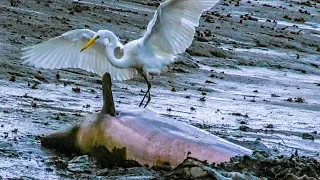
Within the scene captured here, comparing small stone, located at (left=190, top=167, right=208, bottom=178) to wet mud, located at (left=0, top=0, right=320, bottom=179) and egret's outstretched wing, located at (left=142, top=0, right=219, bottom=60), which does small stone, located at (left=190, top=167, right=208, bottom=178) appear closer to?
wet mud, located at (left=0, top=0, right=320, bottom=179)

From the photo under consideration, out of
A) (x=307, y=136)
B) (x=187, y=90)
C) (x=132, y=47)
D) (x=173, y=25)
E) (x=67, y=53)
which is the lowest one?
(x=187, y=90)

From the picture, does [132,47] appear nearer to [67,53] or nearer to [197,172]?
[67,53]

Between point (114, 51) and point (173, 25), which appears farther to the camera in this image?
point (114, 51)

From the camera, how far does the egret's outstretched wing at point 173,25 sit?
1167 centimetres

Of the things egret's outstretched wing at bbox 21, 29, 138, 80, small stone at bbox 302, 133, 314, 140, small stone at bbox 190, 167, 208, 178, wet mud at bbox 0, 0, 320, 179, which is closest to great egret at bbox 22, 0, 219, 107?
egret's outstretched wing at bbox 21, 29, 138, 80

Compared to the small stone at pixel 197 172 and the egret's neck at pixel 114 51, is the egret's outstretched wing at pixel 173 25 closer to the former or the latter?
the egret's neck at pixel 114 51

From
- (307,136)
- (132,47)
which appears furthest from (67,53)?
(307,136)

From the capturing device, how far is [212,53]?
60.3ft

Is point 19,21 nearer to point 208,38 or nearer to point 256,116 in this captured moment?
point 208,38

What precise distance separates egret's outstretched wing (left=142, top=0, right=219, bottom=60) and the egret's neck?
0.35m

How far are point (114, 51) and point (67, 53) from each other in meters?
0.65

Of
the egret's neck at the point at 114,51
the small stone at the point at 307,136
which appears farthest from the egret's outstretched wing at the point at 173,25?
the small stone at the point at 307,136

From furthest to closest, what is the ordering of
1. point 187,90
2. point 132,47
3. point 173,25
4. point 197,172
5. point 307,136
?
1. point 187,90
2. point 132,47
3. point 173,25
4. point 307,136
5. point 197,172

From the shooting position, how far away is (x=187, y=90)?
14.4 m
